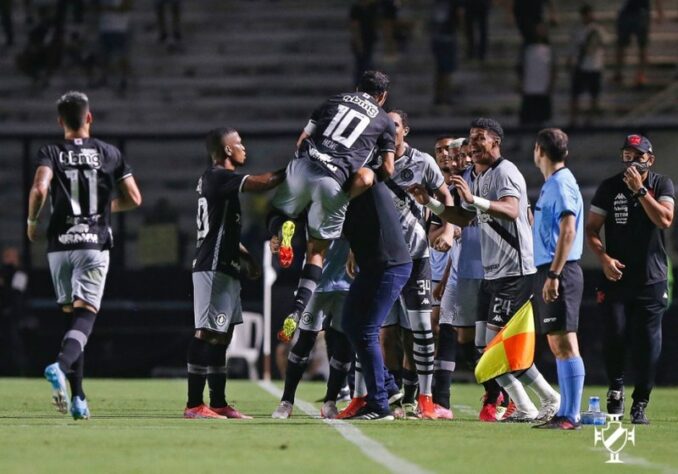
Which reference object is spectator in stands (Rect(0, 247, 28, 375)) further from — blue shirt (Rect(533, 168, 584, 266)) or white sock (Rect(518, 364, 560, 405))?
blue shirt (Rect(533, 168, 584, 266))

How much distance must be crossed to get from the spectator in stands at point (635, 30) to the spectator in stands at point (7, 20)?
11.1 meters

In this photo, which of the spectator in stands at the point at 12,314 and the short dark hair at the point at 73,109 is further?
the spectator in stands at the point at 12,314

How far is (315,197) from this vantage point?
11.1 meters

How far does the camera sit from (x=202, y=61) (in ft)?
95.4

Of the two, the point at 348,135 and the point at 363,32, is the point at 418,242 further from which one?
the point at 363,32

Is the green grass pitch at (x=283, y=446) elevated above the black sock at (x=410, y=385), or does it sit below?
above

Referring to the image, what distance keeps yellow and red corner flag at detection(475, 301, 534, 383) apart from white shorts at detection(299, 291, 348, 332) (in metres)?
1.27

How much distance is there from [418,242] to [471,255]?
0.69 m

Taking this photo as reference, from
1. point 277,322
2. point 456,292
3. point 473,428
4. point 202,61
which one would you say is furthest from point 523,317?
point 202,61

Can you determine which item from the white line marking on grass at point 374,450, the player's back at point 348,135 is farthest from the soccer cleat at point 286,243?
the white line marking on grass at point 374,450

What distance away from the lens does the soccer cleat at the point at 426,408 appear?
11883 mm

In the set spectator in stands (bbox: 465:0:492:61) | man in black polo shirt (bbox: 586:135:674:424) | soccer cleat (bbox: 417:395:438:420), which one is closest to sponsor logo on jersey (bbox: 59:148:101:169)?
soccer cleat (bbox: 417:395:438:420)

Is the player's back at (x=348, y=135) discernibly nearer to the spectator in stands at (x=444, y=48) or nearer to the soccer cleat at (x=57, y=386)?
the soccer cleat at (x=57, y=386)

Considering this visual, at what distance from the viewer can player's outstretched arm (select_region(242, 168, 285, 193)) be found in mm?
11211
